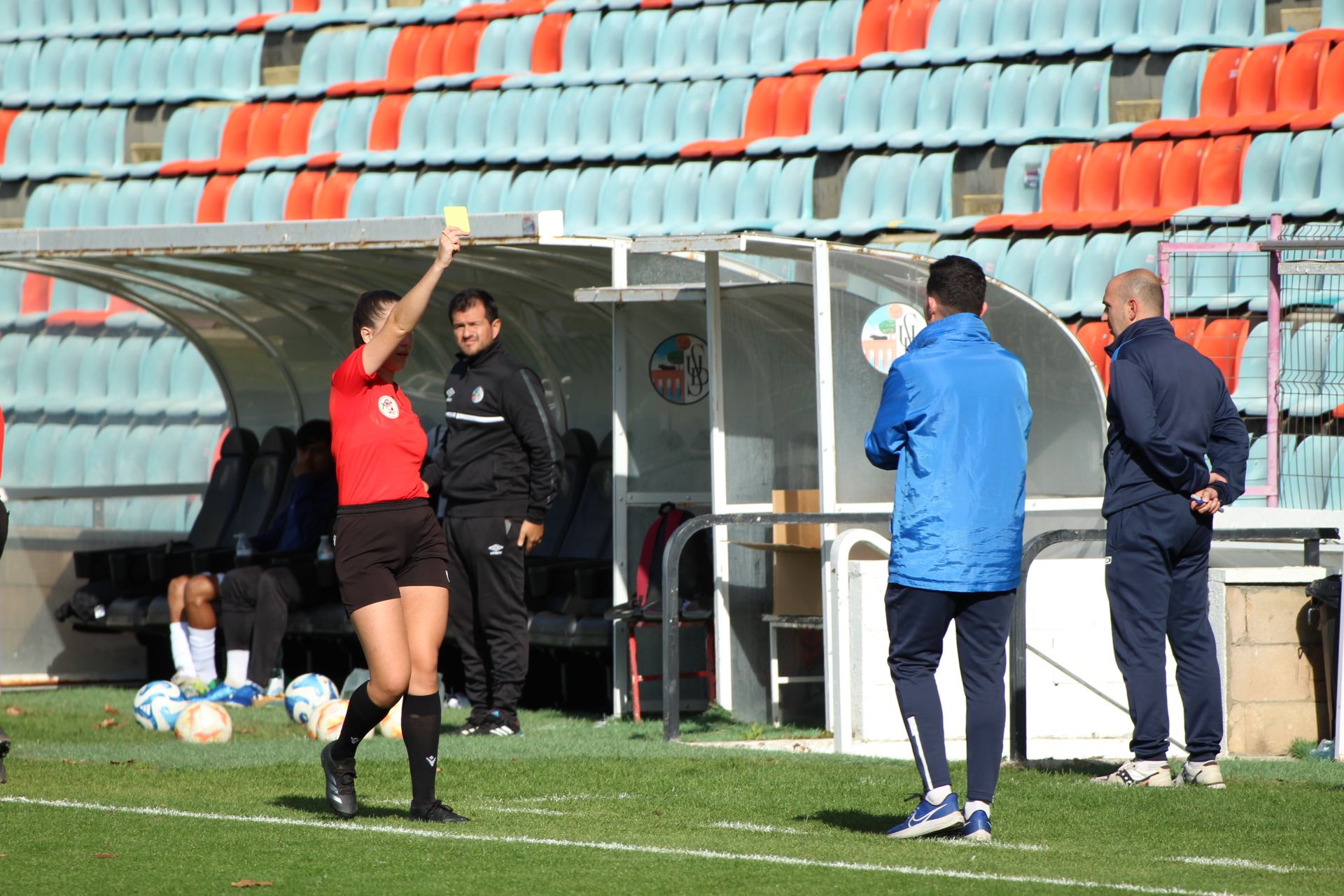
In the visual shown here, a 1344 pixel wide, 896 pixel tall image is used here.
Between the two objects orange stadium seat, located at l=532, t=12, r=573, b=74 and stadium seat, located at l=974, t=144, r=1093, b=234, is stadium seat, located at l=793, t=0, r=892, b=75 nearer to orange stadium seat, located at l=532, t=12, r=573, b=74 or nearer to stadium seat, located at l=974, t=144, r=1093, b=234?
stadium seat, located at l=974, t=144, r=1093, b=234

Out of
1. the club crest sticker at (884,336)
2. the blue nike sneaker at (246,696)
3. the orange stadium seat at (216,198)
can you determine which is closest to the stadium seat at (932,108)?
the club crest sticker at (884,336)

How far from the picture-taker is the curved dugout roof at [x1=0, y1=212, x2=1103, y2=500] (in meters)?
8.23

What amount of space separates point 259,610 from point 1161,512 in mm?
5601

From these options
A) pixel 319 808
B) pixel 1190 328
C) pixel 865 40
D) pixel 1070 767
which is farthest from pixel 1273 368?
pixel 865 40

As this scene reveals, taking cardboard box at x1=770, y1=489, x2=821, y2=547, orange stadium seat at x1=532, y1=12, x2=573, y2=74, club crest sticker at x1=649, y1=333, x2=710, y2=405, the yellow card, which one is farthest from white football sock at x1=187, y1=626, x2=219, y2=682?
orange stadium seat at x1=532, y1=12, x2=573, y2=74

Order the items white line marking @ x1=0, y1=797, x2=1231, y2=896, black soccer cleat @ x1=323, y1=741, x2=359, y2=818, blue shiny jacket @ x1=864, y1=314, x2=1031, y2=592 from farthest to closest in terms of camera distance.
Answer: black soccer cleat @ x1=323, y1=741, x2=359, y2=818 → blue shiny jacket @ x1=864, y1=314, x2=1031, y2=592 → white line marking @ x1=0, y1=797, x2=1231, y2=896

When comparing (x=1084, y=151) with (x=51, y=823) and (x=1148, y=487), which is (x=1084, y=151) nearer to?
(x=1148, y=487)

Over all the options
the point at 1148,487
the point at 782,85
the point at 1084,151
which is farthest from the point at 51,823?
the point at 782,85

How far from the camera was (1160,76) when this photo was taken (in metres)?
13.4

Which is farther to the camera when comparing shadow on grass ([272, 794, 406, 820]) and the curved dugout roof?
the curved dugout roof

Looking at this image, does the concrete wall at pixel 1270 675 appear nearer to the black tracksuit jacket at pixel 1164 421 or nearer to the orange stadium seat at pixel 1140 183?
the black tracksuit jacket at pixel 1164 421

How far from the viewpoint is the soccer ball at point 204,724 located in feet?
26.1

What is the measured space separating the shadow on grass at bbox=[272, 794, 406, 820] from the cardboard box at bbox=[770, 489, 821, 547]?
2.98m

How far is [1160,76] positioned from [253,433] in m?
7.30
